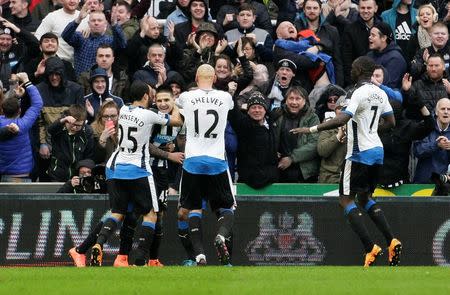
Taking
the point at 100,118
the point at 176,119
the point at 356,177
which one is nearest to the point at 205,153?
the point at 176,119

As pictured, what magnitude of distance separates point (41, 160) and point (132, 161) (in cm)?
400

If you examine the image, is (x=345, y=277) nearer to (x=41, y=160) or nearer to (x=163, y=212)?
(x=163, y=212)

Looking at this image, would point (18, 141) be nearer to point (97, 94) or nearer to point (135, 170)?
point (97, 94)

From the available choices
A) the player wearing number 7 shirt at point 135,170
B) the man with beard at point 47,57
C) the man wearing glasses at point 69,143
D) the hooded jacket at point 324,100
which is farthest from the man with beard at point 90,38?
the player wearing number 7 shirt at point 135,170

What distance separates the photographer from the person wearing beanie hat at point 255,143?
64.1 ft

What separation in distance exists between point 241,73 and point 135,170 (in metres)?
4.88

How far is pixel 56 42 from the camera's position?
2134 centimetres

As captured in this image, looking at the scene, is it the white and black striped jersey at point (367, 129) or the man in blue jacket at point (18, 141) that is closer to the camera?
the white and black striped jersey at point (367, 129)

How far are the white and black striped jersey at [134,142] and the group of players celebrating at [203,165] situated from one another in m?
0.01

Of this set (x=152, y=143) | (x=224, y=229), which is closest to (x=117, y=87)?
(x=152, y=143)

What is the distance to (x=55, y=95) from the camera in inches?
814

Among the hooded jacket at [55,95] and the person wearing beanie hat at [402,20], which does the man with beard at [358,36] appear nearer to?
the person wearing beanie hat at [402,20]

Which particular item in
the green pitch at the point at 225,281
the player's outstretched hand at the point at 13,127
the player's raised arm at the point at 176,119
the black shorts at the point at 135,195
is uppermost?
the player's raised arm at the point at 176,119

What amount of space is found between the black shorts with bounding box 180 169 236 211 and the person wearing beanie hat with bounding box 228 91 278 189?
116 inches
